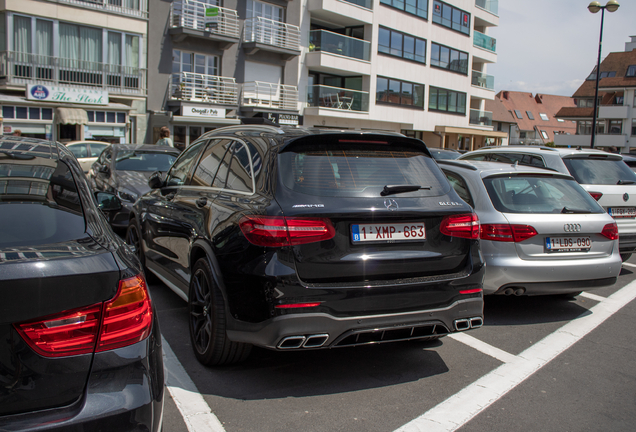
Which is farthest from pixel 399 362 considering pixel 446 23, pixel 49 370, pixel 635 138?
pixel 635 138

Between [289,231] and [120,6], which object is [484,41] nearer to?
[120,6]

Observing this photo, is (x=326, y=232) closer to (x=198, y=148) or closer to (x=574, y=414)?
(x=574, y=414)

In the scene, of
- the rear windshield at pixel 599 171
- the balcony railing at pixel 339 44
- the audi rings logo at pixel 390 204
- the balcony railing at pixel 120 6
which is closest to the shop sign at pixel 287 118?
the balcony railing at pixel 339 44

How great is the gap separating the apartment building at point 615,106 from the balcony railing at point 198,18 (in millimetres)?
47460

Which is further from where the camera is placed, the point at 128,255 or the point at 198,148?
the point at 198,148

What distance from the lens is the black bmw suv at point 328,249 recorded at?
3.49 meters

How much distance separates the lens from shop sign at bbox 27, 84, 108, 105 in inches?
934

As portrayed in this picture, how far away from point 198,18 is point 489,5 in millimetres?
28008

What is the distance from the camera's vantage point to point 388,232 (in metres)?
3.68

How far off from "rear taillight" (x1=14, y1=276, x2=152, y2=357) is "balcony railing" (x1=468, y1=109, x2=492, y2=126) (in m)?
45.7

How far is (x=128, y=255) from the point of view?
255 cm

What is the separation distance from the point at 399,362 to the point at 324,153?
1.75 m

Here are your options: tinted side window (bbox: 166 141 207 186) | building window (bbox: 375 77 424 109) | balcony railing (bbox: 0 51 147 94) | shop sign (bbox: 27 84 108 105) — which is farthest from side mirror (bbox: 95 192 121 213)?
building window (bbox: 375 77 424 109)

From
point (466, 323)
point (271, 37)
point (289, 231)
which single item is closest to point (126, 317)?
point (289, 231)
